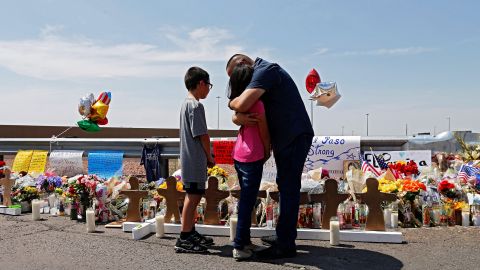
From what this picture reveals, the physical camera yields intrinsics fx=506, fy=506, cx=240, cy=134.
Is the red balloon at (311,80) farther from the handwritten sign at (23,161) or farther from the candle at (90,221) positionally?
the handwritten sign at (23,161)

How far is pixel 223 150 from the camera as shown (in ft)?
24.0

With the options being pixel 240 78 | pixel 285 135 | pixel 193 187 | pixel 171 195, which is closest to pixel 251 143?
pixel 285 135

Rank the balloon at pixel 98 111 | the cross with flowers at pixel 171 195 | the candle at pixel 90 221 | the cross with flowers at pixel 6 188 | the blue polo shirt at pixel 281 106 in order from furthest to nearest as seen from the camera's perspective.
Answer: the balloon at pixel 98 111
the cross with flowers at pixel 6 188
the cross with flowers at pixel 171 195
the candle at pixel 90 221
the blue polo shirt at pixel 281 106

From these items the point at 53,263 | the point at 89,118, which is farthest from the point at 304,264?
the point at 89,118

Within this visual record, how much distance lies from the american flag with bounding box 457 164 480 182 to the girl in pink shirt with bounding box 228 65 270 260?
3280 mm

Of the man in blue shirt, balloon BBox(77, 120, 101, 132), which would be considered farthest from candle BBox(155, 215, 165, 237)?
balloon BBox(77, 120, 101, 132)

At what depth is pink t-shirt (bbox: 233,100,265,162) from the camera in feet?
14.3

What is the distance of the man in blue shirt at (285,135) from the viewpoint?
435cm

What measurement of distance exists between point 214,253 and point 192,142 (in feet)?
3.46

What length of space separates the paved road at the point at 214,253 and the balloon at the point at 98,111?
3.96 meters

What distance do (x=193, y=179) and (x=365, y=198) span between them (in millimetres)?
1828

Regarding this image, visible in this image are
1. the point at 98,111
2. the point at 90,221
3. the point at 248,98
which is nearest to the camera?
the point at 248,98

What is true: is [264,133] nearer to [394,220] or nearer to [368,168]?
→ [394,220]

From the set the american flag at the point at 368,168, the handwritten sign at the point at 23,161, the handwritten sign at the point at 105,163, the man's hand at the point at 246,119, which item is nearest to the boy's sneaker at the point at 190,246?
the man's hand at the point at 246,119
